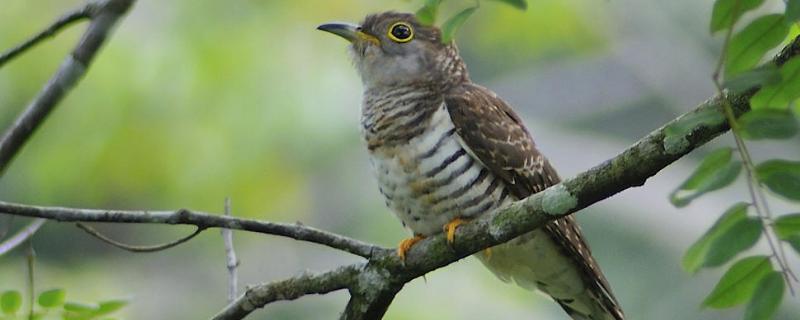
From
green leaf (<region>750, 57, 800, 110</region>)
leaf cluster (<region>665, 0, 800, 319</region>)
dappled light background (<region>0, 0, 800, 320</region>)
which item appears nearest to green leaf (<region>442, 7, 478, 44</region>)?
leaf cluster (<region>665, 0, 800, 319</region>)

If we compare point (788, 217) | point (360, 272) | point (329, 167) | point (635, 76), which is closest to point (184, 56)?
point (329, 167)

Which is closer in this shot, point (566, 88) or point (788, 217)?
point (788, 217)

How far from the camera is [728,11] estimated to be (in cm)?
193

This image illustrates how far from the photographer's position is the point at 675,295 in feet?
37.6

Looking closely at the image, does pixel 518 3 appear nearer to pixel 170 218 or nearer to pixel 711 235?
pixel 711 235

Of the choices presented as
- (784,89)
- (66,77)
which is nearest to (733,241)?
(784,89)

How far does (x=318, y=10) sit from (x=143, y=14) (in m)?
1.38

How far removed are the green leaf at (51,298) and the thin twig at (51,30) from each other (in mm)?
640

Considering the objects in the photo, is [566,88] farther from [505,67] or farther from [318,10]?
[318,10]

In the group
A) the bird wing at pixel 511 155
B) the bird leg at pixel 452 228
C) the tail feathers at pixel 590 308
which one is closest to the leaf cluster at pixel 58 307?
the bird leg at pixel 452 228

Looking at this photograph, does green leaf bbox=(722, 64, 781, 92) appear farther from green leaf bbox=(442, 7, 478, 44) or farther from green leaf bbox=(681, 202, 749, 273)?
green leaf bbox=(442, 7, 478, 44)

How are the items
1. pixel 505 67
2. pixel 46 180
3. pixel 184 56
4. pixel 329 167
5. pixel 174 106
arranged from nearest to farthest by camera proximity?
pixel 184 56 < pixel 174 106 < pixel 46 180 < pixel 329 167 < pixel 505 67

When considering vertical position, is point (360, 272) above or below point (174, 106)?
below

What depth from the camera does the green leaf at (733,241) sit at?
77.0 inches
